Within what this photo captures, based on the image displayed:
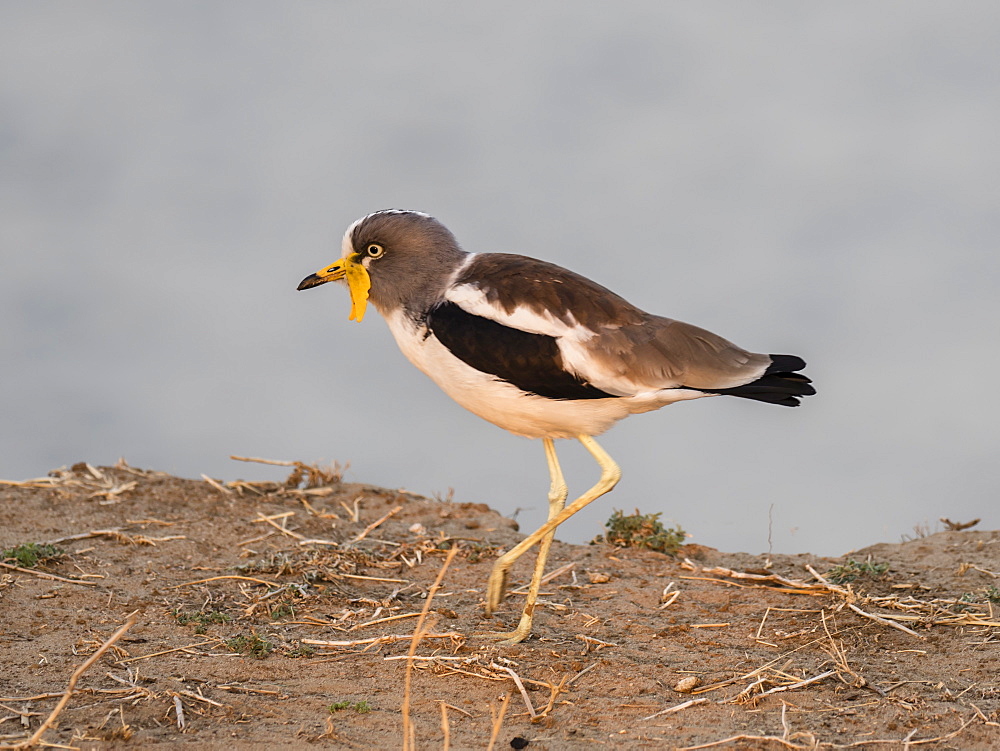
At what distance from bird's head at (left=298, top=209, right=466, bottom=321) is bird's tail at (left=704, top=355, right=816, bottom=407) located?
171 cm

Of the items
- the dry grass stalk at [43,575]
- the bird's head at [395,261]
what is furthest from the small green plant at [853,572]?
the dry grass stalk at [43,575]

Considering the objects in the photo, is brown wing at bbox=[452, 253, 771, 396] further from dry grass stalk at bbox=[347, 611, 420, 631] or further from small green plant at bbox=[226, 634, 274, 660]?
small green plant at bbox=[226, 634, 274, 660]

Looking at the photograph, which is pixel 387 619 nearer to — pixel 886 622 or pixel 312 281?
pixel 312 281

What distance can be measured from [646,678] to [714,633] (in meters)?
0.99

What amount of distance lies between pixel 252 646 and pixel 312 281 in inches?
86.7

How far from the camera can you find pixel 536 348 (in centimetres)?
582

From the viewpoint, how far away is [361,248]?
6.44m

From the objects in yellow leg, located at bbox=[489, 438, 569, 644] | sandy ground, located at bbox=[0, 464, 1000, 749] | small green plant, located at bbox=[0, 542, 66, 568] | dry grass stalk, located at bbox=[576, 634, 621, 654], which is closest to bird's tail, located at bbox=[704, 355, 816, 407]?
yellow leg, located at bbox=[489, 438, 569, 644]

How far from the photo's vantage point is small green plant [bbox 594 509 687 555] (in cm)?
855

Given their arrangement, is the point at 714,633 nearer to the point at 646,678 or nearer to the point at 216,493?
the point at 646,678

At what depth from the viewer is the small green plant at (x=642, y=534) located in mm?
8547

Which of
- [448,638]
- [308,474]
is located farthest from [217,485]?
[448,638]

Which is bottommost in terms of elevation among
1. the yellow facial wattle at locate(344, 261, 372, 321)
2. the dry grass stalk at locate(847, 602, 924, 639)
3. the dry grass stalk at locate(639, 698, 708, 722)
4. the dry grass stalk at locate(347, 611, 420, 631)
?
the dry grass stalk at locate(639, 698, 708, 722)

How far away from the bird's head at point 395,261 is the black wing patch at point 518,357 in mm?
399
